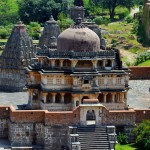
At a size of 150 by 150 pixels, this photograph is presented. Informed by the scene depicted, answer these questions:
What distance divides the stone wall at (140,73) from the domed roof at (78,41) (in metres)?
12.7

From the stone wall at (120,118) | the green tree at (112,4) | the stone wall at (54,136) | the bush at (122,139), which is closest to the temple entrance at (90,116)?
the stone wall at (120,118)

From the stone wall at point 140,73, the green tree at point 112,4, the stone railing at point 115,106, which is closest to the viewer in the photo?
the stone railing at point 115,106

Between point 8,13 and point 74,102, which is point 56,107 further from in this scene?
point 8,13

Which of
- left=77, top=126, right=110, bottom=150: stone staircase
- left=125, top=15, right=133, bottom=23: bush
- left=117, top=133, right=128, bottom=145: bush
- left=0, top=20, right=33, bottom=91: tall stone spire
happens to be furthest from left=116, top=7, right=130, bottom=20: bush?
left=77, top=126, right=110, bottom=150: stone staircase

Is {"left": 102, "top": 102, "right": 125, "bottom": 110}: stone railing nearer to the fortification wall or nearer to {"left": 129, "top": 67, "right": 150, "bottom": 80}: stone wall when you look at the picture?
the fortification wall

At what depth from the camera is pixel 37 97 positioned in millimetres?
42156

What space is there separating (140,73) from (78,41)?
13.9m

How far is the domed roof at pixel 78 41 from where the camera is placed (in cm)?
4109

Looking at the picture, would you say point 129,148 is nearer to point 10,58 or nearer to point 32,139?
point 32,139

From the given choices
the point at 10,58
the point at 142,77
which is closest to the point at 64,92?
the point at 10,58

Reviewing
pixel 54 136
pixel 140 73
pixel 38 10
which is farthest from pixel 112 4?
pixel 54 136

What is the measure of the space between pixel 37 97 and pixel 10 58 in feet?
29.5

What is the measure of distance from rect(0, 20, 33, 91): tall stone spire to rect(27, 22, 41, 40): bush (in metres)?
25.2

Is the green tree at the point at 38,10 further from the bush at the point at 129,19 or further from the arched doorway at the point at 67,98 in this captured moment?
the arched doorway at the point at 67,98
